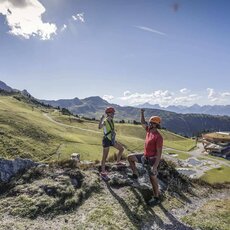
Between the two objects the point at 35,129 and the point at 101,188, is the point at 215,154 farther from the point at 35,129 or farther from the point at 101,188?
the point at 101,188

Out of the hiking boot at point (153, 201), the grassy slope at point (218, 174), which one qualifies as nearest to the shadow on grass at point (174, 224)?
the hiking boot at point (153, 201)

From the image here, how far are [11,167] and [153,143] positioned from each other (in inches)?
355

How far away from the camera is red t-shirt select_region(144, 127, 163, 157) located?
1702 centimetres

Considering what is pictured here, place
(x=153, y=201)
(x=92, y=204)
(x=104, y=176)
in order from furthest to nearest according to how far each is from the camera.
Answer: (x=104, y=176) → (x=153, y=201) → (x=92, y=204)

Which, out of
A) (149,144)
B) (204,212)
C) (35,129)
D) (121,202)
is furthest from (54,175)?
(35,129)

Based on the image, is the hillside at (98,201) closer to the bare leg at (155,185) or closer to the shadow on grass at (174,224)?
the shadow on grass at (174,224)

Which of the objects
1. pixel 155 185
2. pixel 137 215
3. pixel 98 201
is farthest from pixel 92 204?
pixel 155 185

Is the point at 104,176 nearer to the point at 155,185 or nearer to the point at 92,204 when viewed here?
the point at 92,204

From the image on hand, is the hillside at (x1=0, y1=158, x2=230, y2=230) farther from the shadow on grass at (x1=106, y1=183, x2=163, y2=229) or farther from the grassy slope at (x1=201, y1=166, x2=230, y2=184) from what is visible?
the grassy slope at (x1=201, y1=166, x2=230, y2=184)

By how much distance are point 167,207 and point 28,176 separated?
345 inches

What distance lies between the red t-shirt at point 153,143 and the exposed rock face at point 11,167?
7.82 metres

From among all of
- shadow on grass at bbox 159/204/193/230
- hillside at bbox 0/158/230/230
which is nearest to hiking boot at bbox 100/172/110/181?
hillside at bbox 0/158/230/230

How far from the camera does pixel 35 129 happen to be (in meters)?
135

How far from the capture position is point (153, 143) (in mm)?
17359
